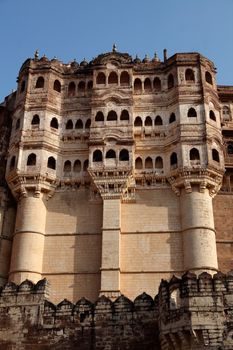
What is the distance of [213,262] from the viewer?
21.0 meters

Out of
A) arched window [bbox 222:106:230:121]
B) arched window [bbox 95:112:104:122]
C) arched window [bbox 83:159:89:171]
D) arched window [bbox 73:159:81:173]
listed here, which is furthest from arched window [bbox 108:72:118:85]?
arched window [bbox 222:106:230:121]

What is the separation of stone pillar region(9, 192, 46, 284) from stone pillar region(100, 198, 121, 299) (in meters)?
2.81

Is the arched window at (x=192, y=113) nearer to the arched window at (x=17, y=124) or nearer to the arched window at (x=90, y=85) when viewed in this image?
the arched window at (x=90, y=85)

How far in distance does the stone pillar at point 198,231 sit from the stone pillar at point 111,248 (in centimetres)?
281

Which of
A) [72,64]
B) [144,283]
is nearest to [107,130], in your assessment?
[72,64]

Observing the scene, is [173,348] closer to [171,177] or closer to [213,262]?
[213,262]

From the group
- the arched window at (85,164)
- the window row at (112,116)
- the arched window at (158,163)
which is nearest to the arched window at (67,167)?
the arched window at (85,164)

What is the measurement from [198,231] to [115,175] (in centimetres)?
445

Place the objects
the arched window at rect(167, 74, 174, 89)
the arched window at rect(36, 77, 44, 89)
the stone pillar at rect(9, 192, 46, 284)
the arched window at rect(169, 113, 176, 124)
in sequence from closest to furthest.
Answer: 1. the stone pillar at rect(9, 192, 46, 284)
2. the arched window at rect(169, 113, 176, 124)
3. the arched window at rect(167, 74, 174, 89)
4. the arched window at rect(36, 77, 44, 89)

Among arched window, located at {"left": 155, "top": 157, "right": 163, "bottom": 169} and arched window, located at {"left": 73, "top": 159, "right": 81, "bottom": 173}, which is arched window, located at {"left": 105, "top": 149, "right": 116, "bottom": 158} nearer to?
arched window, located at {"left": 73, "top": 159, "right": 81, "bottom": 173}

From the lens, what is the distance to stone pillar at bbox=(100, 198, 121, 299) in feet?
67.0

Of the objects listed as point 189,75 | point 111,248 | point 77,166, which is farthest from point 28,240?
point 189,75

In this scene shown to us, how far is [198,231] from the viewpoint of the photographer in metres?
21.4

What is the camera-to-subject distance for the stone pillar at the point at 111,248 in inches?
804
